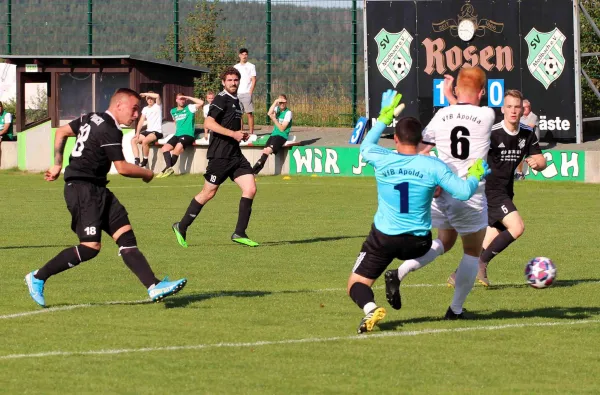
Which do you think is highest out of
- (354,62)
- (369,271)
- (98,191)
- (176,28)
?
(176,28)

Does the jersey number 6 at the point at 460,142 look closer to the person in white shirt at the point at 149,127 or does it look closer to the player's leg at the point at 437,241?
the player's leg at the point at 437,241

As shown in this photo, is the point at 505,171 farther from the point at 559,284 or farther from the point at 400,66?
the point at 400,66

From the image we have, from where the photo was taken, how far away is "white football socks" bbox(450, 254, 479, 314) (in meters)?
9.12

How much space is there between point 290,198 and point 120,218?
13421 millimetres

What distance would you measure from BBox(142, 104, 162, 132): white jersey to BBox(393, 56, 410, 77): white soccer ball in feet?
20.2

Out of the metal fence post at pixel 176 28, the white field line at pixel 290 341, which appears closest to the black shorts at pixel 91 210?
the white field line at pixel 290 341

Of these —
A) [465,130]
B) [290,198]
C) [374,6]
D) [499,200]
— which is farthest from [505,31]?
[465,130]

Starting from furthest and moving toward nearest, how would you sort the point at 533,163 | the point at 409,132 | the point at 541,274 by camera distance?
the point at 533,163 → the point at 541,274 → the point at 409,132

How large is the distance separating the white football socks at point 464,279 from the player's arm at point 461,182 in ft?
3.14

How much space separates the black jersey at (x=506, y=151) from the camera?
11211 mm

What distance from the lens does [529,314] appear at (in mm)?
9633

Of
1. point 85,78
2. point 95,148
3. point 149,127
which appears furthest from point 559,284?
point 85,78

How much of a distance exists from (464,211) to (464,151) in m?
0.46

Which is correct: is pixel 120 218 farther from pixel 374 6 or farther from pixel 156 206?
pixel 374 6
